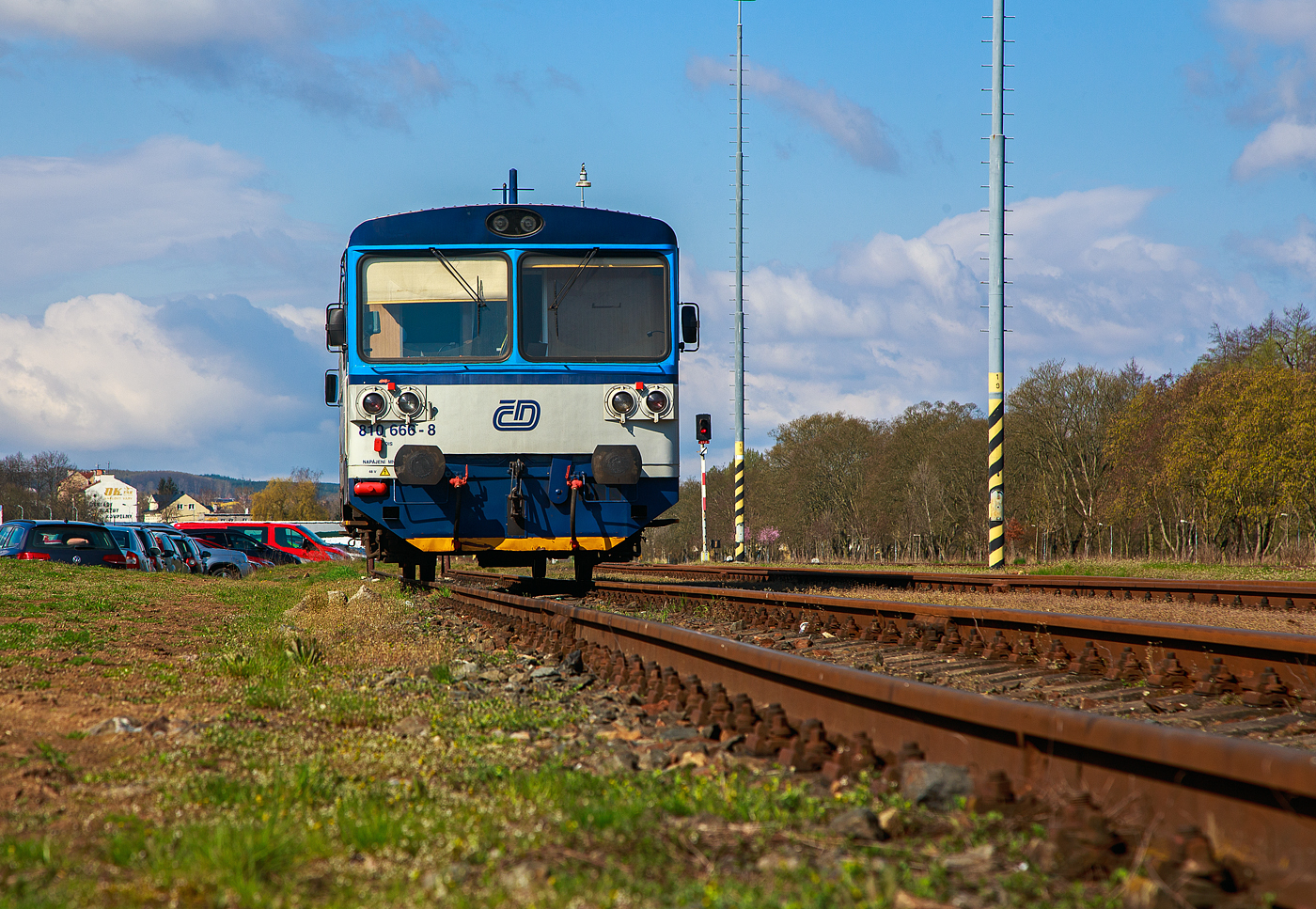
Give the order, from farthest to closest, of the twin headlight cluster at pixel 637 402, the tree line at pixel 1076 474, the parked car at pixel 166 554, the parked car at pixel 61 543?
the tree line at pixel 1076 474
the parked car at pixel 166 554
the parked car at pixel 61 543
the twin headlight cluster at pixel 637 402

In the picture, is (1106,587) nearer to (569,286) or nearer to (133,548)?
(569,286)

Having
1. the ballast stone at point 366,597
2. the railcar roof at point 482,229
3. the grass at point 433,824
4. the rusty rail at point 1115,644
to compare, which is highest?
the railcar roof at point 482,229

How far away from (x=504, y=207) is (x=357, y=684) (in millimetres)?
5939

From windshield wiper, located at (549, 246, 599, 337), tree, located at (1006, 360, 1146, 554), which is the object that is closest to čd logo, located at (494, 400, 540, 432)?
windshield wiper, located at (549, 246, 599, 337)

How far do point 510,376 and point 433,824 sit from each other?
24.7 ft

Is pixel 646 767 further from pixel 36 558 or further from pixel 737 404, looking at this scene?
pixel 737 404

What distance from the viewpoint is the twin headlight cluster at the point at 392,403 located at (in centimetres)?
1003

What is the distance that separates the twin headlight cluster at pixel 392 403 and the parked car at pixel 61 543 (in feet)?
43.9

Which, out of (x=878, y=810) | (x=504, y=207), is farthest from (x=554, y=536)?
(x=878, y=810)

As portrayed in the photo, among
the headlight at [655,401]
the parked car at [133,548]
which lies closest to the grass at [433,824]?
the headlight at [655,401]

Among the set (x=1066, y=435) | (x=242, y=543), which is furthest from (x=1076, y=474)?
(x=242, y=543)

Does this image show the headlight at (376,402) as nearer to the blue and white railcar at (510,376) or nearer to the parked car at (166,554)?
the blue and white railcar at (510,376)

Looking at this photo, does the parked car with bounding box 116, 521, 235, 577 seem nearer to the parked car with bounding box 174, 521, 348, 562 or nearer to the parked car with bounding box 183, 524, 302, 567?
the parked car with bounding box 183, 524, 302, 567

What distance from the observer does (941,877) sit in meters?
2.37
